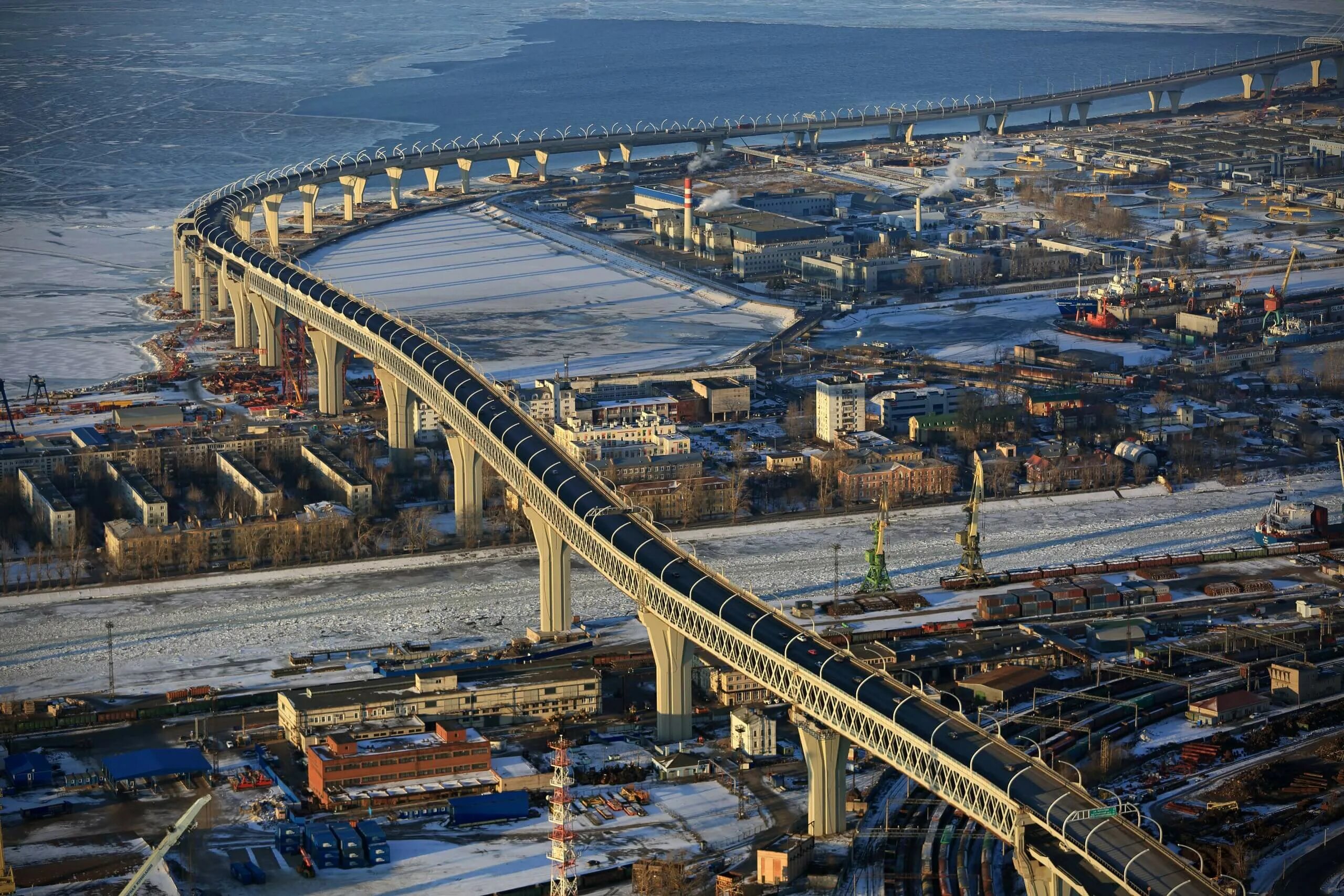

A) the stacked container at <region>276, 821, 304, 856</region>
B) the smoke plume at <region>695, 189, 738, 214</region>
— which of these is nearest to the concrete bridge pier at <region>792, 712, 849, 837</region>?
the stacked container at <region>276, 821, 304, 856</region>

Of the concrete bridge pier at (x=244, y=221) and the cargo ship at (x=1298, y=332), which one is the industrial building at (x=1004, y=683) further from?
the concrete bridge pier at (x=244, y=221)

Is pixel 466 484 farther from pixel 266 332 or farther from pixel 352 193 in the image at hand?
pixel 352 193

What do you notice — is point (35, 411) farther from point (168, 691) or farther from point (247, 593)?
point (168, 691)

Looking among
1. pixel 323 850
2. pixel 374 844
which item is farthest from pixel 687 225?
pixel 323 850

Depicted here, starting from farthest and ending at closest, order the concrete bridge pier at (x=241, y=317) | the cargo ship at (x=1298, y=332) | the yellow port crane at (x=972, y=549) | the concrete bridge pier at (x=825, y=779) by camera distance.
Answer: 1. the concrete bridge pier at (x=241, y=317)
2. the cargo ship at (x=1298, y=332)
3. the yellow port crane at (x=972, y=549)
4. the concrete bridge pier at (x=825, y=779)

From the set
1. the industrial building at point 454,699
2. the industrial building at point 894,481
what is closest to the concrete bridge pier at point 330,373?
the industrial building at point 894,481

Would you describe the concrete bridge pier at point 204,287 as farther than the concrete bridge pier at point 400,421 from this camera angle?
Yes
